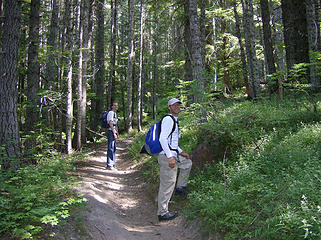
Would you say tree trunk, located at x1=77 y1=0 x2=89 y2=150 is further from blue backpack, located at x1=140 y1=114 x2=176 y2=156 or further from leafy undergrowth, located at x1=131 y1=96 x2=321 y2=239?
blue backpack, located at x1=140 y1=114 x2=176 y2=156

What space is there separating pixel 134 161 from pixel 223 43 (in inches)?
452

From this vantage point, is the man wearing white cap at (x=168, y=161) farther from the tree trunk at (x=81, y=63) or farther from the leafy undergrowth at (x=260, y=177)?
the tree trunk at (x=81, y=63)

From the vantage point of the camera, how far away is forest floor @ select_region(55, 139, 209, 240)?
14.5 feet

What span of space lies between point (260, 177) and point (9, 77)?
6563 millimetres

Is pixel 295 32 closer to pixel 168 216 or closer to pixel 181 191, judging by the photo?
pixel 181 191

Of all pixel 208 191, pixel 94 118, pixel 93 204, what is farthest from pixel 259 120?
pixel 94 118

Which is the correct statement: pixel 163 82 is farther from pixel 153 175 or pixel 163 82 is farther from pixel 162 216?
pixel 162 216

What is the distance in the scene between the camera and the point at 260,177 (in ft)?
15.3

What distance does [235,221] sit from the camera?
3.86 m


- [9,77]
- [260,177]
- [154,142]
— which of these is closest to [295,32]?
[260,177]

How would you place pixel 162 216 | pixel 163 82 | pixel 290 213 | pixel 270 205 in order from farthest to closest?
pixel 163 82 → pixel 162 216 → pixel 270 205 → pixel 290 213

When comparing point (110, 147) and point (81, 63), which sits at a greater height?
point (81, 63)

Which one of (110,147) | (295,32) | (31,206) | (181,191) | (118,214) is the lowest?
(118,214)

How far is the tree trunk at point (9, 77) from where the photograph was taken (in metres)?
6.40
